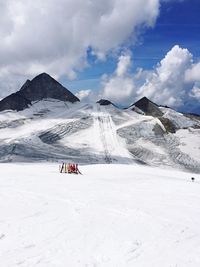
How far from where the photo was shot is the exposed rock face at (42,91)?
161m

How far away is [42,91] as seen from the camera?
565 ft

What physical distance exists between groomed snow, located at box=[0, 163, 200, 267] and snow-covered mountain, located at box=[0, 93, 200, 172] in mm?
57379

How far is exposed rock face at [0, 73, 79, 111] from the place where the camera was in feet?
529

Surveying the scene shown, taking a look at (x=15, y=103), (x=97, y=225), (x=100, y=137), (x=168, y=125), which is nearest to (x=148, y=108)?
(x=168, y=125)

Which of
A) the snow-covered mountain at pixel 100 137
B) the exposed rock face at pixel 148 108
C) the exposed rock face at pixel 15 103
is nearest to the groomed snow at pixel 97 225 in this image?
the snow-covered mountain at pixel 100 137

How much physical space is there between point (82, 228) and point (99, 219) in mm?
1814

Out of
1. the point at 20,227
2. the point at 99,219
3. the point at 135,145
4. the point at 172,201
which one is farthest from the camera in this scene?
the point at 135,145

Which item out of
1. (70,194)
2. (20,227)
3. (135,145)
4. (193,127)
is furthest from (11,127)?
(20,227)

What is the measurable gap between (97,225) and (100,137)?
8909 centimetres

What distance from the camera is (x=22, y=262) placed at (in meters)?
13.1

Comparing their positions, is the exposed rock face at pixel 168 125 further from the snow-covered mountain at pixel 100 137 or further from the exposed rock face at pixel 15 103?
the exposed rock face at pixel 15 103

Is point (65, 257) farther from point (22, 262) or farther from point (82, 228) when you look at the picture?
point (82, 228)

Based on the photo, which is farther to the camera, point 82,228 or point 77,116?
point 77,116

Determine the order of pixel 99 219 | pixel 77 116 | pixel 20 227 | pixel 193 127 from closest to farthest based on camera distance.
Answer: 1. pixel 20 227
2. pixel 99 219
3. pixel 193 127
4. pixel 77 116
